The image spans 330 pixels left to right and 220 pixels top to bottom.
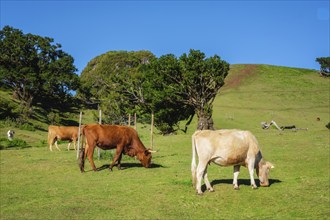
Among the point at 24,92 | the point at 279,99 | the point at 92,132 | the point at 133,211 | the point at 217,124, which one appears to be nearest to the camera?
the point at 133,211

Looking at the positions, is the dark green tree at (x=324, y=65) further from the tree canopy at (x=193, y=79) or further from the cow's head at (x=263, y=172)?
the cow's head at (x=263, y=172)

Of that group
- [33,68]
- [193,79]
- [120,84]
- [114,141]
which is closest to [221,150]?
[114,141]

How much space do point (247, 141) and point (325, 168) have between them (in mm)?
6817

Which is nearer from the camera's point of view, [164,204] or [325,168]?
[164,204]

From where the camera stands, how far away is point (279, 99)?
75.2m

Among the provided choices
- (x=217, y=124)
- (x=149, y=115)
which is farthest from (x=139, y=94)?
(x=217, y=124)

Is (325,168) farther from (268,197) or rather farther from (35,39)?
(35,39)

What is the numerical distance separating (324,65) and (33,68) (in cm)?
6886

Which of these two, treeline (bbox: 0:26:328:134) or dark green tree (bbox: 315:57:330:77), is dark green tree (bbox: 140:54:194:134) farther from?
dark green tree (bbox: 315:57:330:77)

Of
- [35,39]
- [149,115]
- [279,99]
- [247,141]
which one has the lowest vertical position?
[247,141]

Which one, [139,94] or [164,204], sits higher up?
[139,94]

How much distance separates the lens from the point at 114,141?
19828 millimetres

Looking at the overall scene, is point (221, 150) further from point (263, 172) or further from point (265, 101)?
point (265, 101)

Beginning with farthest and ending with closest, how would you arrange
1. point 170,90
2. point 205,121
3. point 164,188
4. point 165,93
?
point 165,93, point 170,90, point 205,121, point 164,188
